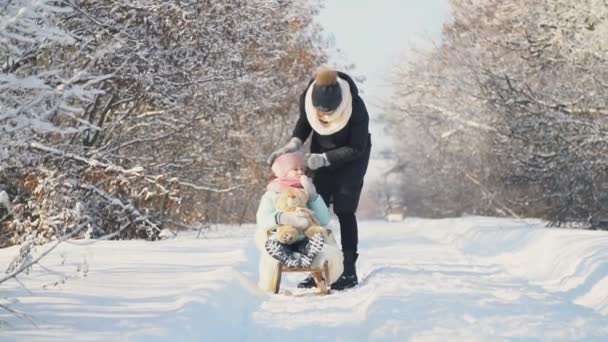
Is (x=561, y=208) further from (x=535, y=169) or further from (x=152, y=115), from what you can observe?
(x=152, y=115)

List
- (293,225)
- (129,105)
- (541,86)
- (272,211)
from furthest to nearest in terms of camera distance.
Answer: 1. (541,86)
2. (129,105)
3. (272,211)
4. (293,225)

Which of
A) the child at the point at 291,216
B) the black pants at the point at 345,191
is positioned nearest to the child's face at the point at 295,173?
the child at the point at 291,216

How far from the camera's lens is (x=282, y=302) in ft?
22.3

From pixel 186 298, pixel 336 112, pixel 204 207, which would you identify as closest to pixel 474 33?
pixel 204 207

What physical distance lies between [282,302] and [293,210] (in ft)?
3.21

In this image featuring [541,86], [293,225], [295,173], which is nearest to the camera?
[293,225]

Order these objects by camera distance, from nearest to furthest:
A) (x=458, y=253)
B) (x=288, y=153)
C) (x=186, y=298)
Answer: (x=186, y=298), (x=288, y=153), (x=458, y=253)

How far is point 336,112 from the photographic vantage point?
26.3 ft

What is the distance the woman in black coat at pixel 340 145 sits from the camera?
7980 mm

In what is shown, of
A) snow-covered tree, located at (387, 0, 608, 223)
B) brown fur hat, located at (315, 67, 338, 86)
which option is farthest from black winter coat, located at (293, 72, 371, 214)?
snow-covered tree, located at (387, 0, 608, 223)

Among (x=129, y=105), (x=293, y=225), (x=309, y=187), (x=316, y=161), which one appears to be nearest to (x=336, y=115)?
(x=316, y=161)

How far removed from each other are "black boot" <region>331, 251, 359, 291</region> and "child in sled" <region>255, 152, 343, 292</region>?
242 mm

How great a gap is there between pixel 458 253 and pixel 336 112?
5.09 meters

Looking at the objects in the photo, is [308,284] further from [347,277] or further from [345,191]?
[345,191]
